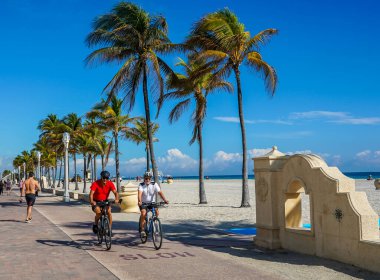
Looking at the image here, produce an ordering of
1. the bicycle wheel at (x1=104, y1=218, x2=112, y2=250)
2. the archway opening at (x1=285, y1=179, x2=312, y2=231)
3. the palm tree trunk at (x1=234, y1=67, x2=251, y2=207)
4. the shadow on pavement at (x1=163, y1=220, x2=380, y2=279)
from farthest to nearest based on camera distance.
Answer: the palm tree trunk at (x1=234, y1=67, x2=251, y2=207) < the bicycle wheel at (x1=104, y1=218, x2=112, y2=250) < the archway opening at (x1=285, y1=179, x2=312, y2=231) < the shadow on pavement at (x1=163, y1=220, x2=380, y2=279)

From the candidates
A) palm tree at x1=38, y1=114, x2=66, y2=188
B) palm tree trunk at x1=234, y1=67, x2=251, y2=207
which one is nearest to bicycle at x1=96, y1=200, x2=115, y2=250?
palm tree trunk at x1=234, y1=67, x2=251, y2=207

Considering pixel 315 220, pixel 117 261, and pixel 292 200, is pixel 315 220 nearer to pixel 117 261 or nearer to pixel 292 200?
pixel 292 200

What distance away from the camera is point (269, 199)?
394 inches

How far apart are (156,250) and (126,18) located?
16.0 m

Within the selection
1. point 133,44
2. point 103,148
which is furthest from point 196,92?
point 103,148

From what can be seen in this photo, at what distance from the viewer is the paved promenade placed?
7.36 metres

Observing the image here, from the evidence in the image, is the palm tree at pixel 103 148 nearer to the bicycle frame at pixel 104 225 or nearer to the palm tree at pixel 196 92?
the palm tree at pixel 196 92

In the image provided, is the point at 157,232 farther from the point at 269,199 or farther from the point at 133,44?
the point at 133,44

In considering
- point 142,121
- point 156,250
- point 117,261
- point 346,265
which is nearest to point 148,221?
point 156,250

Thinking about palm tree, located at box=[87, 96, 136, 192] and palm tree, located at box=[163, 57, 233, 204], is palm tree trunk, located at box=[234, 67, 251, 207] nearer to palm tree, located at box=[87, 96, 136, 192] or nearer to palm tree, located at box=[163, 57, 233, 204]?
palm tree, located at box=[163, 57, 233, 204]

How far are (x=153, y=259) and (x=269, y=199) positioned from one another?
9.69 ft

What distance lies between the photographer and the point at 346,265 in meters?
7.71

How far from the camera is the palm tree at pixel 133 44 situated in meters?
23.0

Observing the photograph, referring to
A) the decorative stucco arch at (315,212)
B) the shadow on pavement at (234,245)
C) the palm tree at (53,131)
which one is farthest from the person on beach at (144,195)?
the palm tree at (53,131)
